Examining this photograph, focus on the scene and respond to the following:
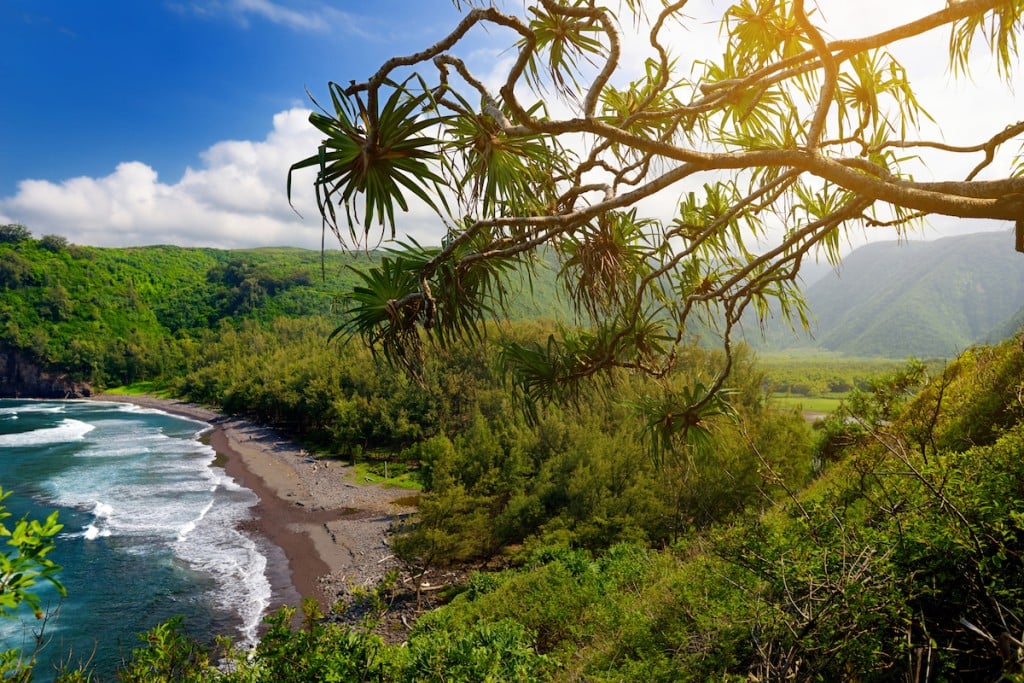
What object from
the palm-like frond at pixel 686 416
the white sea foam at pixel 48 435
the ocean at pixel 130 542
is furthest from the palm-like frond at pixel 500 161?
the white sea foam at pixel 48 435

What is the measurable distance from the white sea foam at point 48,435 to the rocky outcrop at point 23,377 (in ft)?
111

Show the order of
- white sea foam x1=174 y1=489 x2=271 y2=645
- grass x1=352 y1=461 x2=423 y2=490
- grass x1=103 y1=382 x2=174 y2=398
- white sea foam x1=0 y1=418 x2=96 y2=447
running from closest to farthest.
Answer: white sea foam x1=174 y1=489 x2=271 y2=645
grass x1=352 y1=461 x2=423 y2=490
white sea foam x1=0 y1=418 x2=96 y2=447
grass x1=103 y1=382 x2=174 y2=398

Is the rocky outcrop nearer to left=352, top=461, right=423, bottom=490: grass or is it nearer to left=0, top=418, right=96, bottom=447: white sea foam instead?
left=0, top=418, right=96, bottom=447: white sea foam

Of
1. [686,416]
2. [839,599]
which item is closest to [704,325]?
[686,416]

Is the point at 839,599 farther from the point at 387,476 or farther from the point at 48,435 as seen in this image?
the point at 48,435

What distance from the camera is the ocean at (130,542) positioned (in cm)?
1441

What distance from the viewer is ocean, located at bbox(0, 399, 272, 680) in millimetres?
14406

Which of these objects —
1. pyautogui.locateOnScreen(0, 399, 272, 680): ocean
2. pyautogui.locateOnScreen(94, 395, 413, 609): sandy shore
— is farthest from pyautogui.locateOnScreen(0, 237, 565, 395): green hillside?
pyautogui.locateOnScreen(94, 395, 413, 609): sandy shore

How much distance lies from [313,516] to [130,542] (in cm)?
703

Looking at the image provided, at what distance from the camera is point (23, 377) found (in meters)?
72.4

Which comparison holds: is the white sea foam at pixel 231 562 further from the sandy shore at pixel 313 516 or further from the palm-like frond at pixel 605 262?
the palm-like frond at pixel 605 262

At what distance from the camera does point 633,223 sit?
101 inches

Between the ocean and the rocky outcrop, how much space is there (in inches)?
1573

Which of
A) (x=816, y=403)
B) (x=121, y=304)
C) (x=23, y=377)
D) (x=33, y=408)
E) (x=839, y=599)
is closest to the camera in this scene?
(x=839, y=599)
